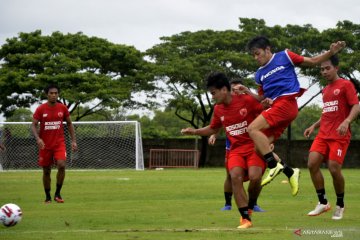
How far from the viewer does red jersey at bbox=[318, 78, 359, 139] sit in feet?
39.0

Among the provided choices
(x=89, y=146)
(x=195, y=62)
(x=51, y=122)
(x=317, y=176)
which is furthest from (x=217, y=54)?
(x=317, y=176)

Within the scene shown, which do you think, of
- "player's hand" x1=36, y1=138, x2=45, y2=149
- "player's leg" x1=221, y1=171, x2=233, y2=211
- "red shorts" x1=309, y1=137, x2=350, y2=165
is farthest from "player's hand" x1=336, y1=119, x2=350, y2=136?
"player's hand" x1=36, y1=138, x2=45, y2=149

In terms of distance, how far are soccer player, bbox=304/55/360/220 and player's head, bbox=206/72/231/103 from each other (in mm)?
1936

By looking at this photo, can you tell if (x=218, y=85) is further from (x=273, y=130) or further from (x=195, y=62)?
(x=195, y=62)

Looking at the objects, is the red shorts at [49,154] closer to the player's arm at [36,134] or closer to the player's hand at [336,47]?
the player's arm at [36,134]

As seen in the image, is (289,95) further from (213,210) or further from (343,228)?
(213,210)

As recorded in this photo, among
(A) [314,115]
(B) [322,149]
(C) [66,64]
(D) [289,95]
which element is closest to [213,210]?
(B) [322,149]

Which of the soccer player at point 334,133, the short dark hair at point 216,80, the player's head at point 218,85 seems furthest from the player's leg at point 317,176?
the short dark hair at point 216,80

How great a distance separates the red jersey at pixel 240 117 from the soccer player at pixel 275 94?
0.19 metres

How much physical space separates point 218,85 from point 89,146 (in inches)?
1223

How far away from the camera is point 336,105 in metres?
12.0

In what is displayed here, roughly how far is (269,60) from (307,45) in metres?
41.3

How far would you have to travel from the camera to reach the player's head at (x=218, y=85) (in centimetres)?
1059

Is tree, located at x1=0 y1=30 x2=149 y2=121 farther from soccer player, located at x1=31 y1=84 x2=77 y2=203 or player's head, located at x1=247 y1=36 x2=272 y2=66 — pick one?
player's head, located at x1=247 y1=36 x2=272 y2=66
